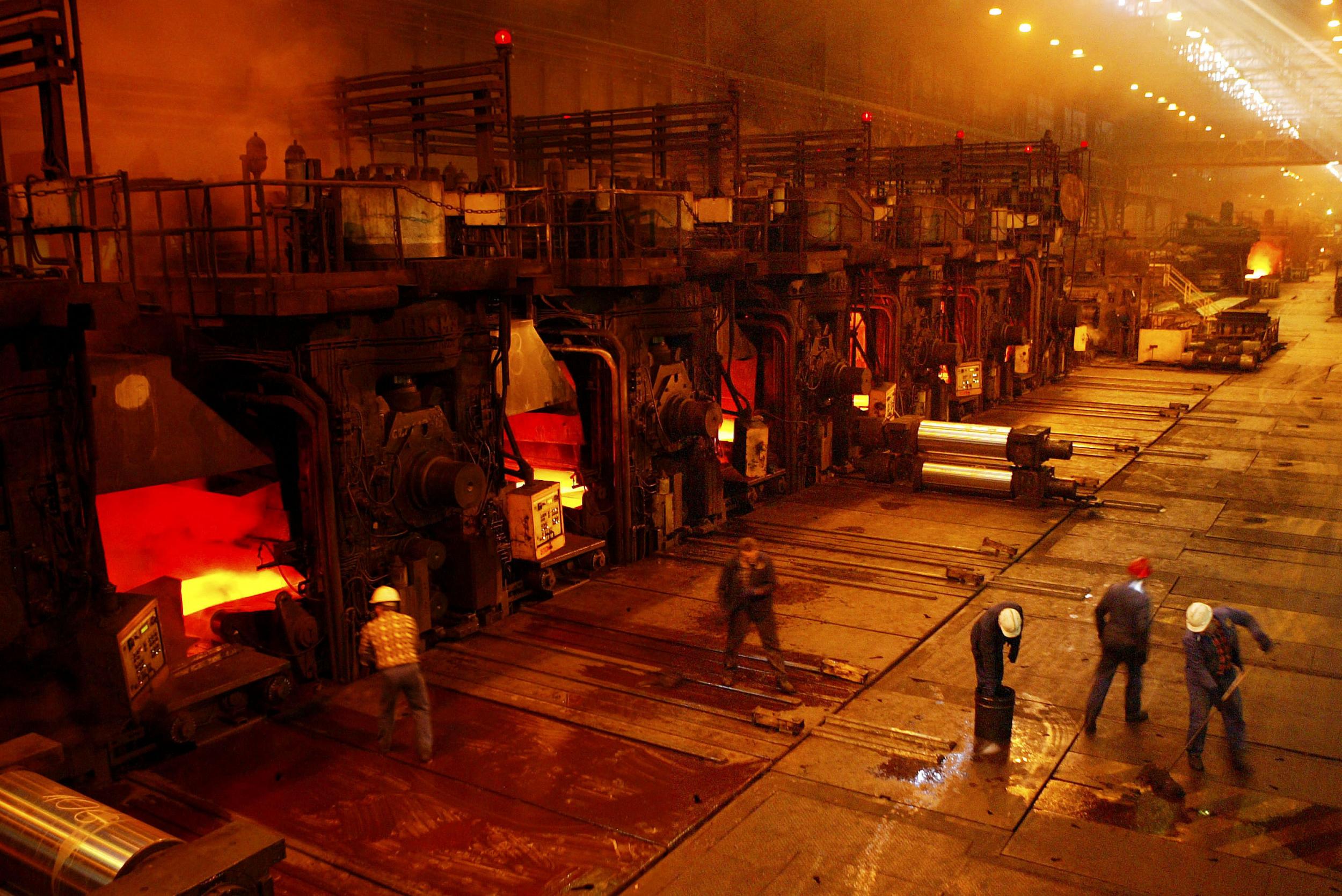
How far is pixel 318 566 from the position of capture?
9.01m

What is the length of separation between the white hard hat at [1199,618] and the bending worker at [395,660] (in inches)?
208

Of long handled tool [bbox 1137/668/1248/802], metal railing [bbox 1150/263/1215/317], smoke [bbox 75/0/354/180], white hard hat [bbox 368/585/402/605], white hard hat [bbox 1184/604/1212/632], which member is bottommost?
long handled tool [bbox 1137/668/1248/802]

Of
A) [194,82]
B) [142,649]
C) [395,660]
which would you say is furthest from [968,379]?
[142,649]

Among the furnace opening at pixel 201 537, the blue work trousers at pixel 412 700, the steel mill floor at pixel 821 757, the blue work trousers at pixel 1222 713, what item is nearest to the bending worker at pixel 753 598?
the steel mill floor at pixel 821 757

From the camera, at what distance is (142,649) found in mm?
7516

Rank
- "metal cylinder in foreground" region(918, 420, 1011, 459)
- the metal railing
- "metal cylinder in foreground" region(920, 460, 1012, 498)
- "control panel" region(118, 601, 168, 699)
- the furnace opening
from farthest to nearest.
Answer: the metal railing, "metal cylinder in foreground" region(918, 420, 1011, 459), "metal cylinder in foreground" region(920, 460, 1012, 498), the furnace opening, "control panel" region(118, 601, 168, 699)

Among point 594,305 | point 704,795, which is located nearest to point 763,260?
point 594,305

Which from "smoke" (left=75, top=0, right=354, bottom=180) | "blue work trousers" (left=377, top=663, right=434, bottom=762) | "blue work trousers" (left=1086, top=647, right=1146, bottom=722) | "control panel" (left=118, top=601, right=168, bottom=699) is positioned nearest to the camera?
"control panel" (left=118, top=601, right=168, bottom=699)

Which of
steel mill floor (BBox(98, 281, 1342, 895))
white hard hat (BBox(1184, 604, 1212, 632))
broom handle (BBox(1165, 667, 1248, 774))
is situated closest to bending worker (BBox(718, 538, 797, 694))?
steel mill floor (BBox(98, 281, 1342, 895))

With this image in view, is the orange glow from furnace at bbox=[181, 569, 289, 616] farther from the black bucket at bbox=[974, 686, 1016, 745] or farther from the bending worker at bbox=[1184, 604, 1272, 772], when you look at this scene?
the bending worker at bbox=[1184, 604, 1272, 772]

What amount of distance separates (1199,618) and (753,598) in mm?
3302

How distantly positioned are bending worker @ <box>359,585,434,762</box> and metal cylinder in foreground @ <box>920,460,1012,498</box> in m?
9.88

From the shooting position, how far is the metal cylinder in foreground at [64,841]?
347 centimetres

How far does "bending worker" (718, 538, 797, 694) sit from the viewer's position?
8938mm
